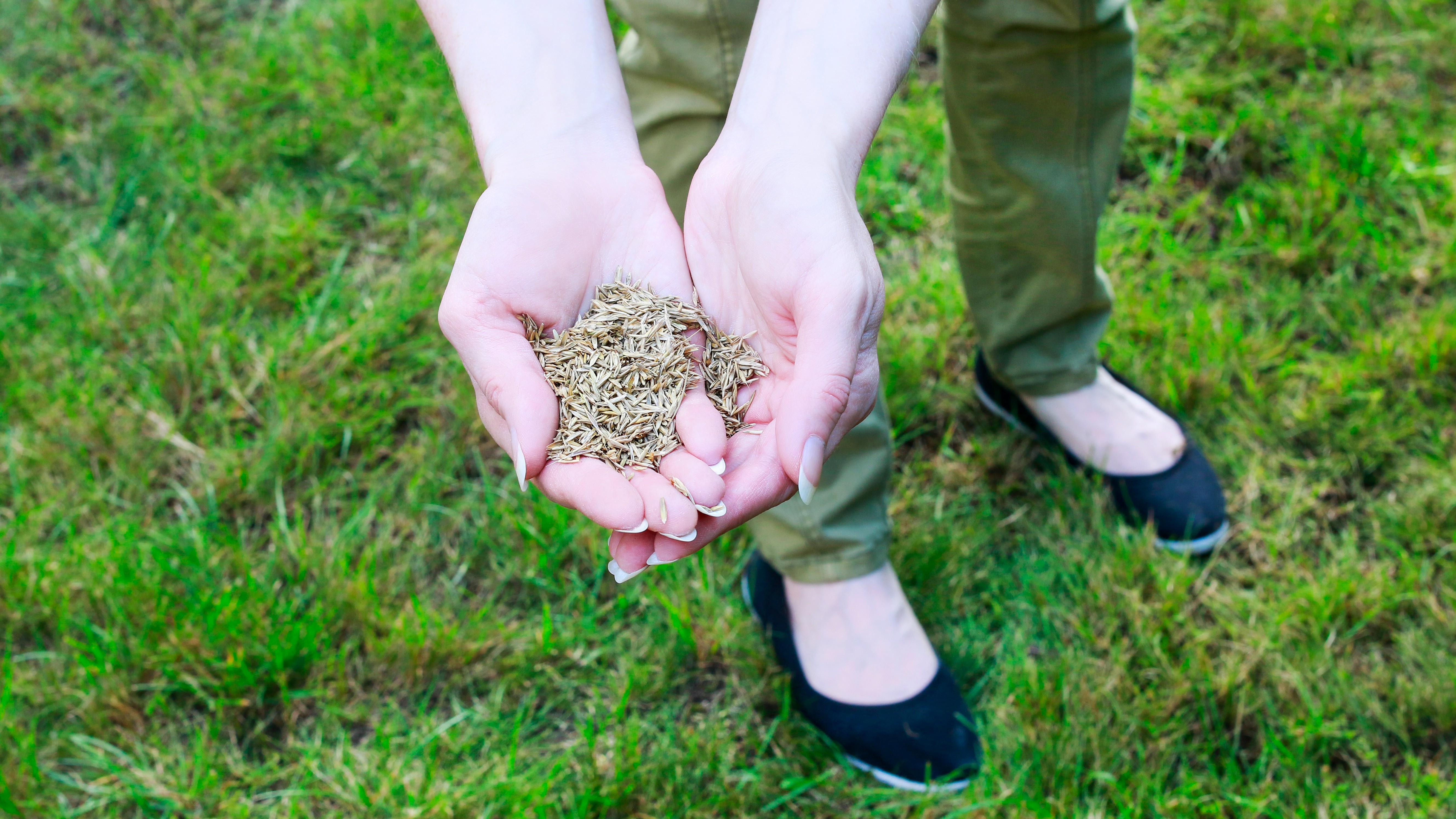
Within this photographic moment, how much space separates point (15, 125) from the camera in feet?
11.3

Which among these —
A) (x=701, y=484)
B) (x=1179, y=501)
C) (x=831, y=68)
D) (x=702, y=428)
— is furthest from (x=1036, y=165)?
(x=701, y=484)

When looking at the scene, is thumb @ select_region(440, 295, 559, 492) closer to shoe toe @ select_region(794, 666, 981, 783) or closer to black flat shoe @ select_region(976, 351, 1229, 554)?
shoe toe @ select_region(794, 666, 981, 783)

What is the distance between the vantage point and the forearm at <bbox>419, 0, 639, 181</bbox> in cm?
165

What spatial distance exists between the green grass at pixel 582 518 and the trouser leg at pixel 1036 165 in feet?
1.17

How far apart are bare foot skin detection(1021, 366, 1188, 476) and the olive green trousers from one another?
190 millimetres

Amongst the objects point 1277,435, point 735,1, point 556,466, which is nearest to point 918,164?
point 1277,435

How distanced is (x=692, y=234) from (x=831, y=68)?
15.0 inches

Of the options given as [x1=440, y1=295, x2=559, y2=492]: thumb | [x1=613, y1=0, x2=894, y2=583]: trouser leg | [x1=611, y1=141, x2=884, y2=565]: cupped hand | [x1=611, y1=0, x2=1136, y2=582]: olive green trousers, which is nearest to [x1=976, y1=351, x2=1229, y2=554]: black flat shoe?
[x1=611, y1=0, x2=1136, y2=582]: olive green trousers

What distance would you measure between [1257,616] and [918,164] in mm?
1757

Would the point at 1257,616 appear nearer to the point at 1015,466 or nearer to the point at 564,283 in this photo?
the point at 1015,466

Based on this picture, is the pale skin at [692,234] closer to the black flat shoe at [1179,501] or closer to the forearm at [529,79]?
the forearm at [529,79]

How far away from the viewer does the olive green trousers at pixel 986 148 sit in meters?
1.77

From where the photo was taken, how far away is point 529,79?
65.2 inches

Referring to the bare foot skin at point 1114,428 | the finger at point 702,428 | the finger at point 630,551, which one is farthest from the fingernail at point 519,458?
the bare foot skin at point 1114,428
